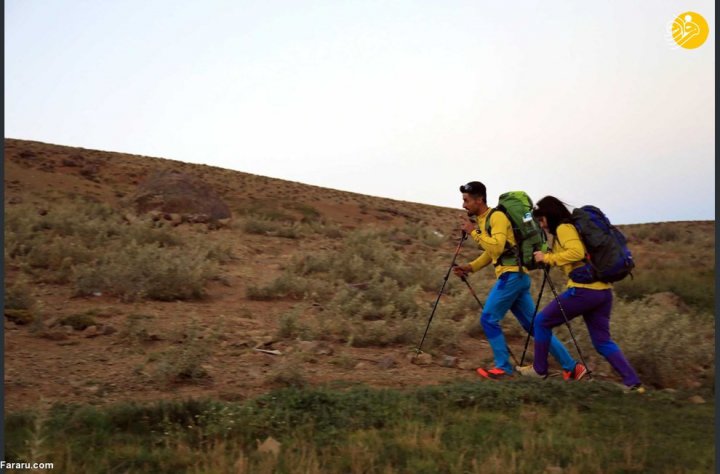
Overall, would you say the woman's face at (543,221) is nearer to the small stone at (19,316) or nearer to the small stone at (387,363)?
the small stone at (387,363)

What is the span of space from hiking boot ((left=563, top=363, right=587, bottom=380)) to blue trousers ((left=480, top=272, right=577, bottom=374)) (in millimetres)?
55

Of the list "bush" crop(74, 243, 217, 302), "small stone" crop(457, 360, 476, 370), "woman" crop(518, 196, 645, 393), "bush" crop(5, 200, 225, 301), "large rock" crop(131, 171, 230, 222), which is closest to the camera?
"woman" crop(518, 196, 645, 393)

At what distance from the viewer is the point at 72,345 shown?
7.21 metres

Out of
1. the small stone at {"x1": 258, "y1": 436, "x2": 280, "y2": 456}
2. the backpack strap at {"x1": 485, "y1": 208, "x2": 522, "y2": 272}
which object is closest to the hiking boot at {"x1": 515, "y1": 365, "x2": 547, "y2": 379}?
the backpack strap at {"x1": 485, "y1": 208, "x2": 522, "y2": 272}

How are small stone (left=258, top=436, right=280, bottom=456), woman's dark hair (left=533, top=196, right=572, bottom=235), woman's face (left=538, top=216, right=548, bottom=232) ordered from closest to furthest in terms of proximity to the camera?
1. small stone (left=258, top=436, right=280, bottom=456)
2. woman's dark hair (left=533, top=196, right=572, bottom=235)
3. woman's face (left=538, top=216, right=548, bottom=232)

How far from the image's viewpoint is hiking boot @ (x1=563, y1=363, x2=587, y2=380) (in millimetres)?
6391

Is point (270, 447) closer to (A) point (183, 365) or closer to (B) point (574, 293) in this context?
(A) point (183, 365)

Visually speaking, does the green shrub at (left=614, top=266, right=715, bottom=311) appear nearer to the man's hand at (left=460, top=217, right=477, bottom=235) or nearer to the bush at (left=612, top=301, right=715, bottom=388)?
the bush at (left=612, top=301, right=715, bottom=388)

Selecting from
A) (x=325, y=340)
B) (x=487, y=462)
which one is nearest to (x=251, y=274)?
(x=325, y=340)

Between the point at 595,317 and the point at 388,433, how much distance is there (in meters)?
2.60

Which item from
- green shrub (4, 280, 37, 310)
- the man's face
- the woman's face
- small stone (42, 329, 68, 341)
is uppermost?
the man's face

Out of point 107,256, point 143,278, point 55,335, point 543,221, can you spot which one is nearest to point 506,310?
point 543,221

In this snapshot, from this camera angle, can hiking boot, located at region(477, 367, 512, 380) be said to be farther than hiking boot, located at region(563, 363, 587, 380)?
Yes
